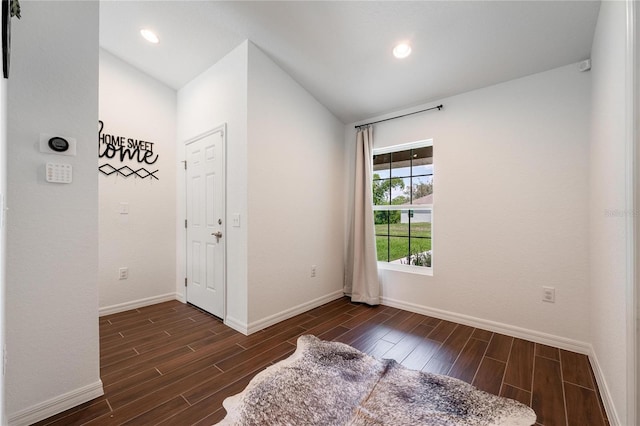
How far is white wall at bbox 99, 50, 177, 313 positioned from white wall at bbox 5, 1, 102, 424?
5.52 ft

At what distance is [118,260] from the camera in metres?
3.06

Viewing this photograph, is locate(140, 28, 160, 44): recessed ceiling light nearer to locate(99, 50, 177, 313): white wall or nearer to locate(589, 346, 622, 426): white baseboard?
locate(99, 50, 177, 313): white wall

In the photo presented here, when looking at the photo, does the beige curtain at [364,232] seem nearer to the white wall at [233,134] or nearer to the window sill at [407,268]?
the window sill at [407,268]

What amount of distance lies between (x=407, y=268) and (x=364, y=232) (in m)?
0.67

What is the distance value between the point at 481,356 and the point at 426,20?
103 inches

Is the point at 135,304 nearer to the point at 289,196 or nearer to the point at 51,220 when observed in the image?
the point at 51,220

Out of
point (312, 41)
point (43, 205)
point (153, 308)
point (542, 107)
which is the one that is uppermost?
point (312, 41)

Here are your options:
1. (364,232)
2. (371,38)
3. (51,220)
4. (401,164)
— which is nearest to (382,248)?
(364,232)

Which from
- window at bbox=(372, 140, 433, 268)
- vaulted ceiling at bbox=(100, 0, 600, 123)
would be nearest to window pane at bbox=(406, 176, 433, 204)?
window at bbox=(372, 140, 433, 268)

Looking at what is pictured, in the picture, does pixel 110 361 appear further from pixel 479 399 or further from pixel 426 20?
pixel 426 20

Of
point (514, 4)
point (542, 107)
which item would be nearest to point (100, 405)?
point (514, 4)

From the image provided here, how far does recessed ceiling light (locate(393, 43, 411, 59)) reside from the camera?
228cm

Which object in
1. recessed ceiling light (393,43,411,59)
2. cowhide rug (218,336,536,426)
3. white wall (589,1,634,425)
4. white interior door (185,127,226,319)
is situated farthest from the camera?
white interior door (185,127,226,319)

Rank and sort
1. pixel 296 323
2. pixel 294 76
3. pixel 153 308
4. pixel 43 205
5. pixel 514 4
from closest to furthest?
pixel 43 205 < pixel 514 4 < pixel 296 323 < pixel 294 76 < pixel 153 308
